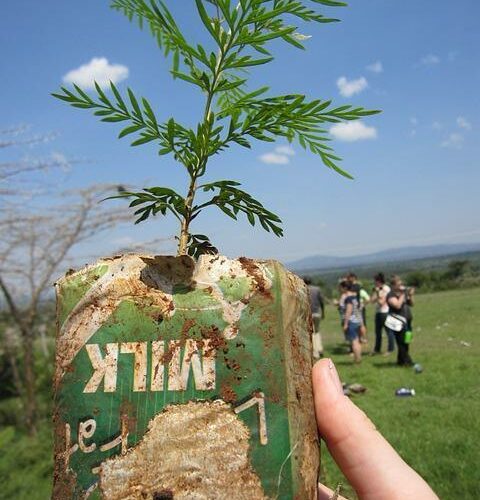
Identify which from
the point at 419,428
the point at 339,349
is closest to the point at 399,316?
the point at 419,428

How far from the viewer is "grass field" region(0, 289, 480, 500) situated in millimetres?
5109

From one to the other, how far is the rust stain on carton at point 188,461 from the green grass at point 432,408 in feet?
10.1

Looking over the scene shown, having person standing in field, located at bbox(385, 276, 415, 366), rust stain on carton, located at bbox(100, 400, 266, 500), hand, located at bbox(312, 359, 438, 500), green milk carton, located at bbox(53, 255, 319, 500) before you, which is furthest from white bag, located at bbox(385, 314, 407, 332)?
rust stain on carton, located at bbox(100, 400, 266, 500)

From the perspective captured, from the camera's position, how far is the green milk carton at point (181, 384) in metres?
1.42

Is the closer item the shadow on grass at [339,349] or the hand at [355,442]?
the hand at [355,442]

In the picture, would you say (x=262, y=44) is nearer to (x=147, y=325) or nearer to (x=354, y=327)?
(x=147, y=325)

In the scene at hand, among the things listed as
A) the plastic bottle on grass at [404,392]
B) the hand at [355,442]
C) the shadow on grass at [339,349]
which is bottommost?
the shadow on grass at [339,349]

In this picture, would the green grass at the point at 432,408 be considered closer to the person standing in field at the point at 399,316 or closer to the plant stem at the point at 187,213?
the person standing in field at the point at 399,316

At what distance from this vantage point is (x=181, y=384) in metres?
1.48

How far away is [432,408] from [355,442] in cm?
623

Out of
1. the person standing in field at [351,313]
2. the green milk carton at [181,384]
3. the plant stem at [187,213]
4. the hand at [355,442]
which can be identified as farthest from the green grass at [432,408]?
the plant stem at [187,213]

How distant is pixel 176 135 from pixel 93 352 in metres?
0.75

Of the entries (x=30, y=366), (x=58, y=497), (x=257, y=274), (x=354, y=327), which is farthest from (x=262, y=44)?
(x=354, y=327)

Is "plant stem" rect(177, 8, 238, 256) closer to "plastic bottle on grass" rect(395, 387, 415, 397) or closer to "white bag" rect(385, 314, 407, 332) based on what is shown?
"plastic bottle on grass" rect(395, 387, 415, 397)
